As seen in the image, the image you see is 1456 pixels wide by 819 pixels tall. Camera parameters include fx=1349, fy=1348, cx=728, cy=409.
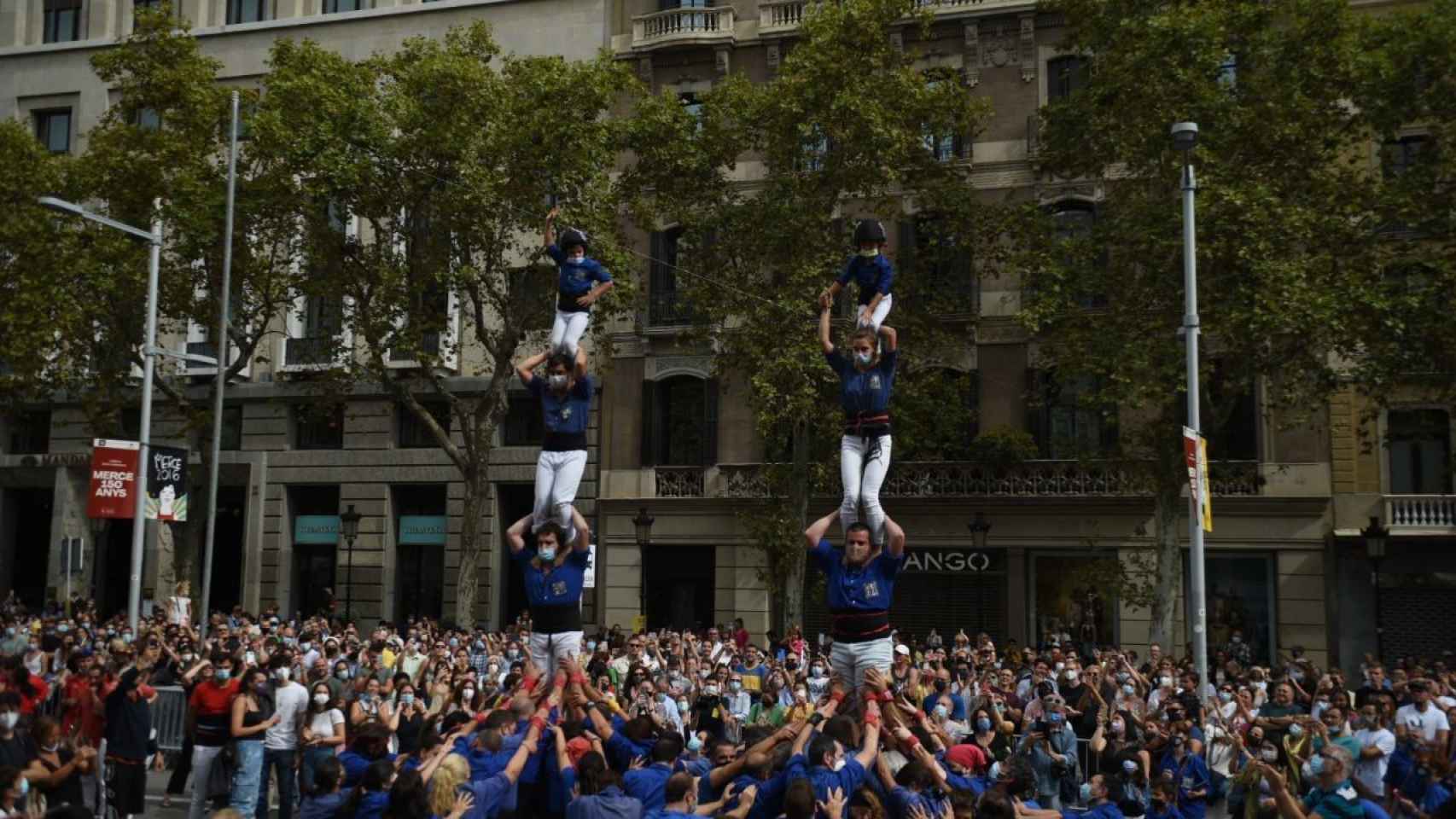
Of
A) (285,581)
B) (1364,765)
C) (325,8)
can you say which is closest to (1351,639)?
(1364,765)

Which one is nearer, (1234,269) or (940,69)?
(1234,269)

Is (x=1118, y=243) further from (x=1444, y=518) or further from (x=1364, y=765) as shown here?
(x=1364, y=765)

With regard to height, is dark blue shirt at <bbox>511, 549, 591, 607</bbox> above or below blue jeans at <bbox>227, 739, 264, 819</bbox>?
above

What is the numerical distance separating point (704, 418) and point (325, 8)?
785 inches

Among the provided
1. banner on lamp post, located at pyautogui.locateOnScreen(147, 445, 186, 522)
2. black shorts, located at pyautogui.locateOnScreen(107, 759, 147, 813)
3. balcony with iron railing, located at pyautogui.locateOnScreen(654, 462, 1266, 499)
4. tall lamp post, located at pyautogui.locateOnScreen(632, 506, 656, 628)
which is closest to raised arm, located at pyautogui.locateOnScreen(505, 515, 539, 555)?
black shorts, located at pyautogui.locateOnScreen(107, 759, 147, 813)

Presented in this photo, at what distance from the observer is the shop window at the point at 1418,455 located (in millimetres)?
34031

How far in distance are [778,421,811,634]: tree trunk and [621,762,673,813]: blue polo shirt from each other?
23932 mm

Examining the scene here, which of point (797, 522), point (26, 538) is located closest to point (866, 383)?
point (797, 522)

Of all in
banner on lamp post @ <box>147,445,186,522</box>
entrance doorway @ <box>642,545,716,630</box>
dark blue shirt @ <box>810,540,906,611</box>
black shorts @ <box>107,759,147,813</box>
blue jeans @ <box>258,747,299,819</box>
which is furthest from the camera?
entrance doorway @ <box>642,545,716,630</box>

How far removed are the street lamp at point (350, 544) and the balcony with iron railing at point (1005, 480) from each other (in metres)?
9.76

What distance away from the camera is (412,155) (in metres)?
33.4

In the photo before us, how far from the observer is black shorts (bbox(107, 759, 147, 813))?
1555 centimetres

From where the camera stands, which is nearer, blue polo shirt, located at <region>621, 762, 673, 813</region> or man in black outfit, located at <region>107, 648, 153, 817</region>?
blue polo shirt, located at <region>621, 762, 673, 813</region>

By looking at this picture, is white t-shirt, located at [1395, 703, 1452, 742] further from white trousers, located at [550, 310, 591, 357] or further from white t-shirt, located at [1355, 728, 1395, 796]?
white trousers, located at [550, 310, 591, 357]
